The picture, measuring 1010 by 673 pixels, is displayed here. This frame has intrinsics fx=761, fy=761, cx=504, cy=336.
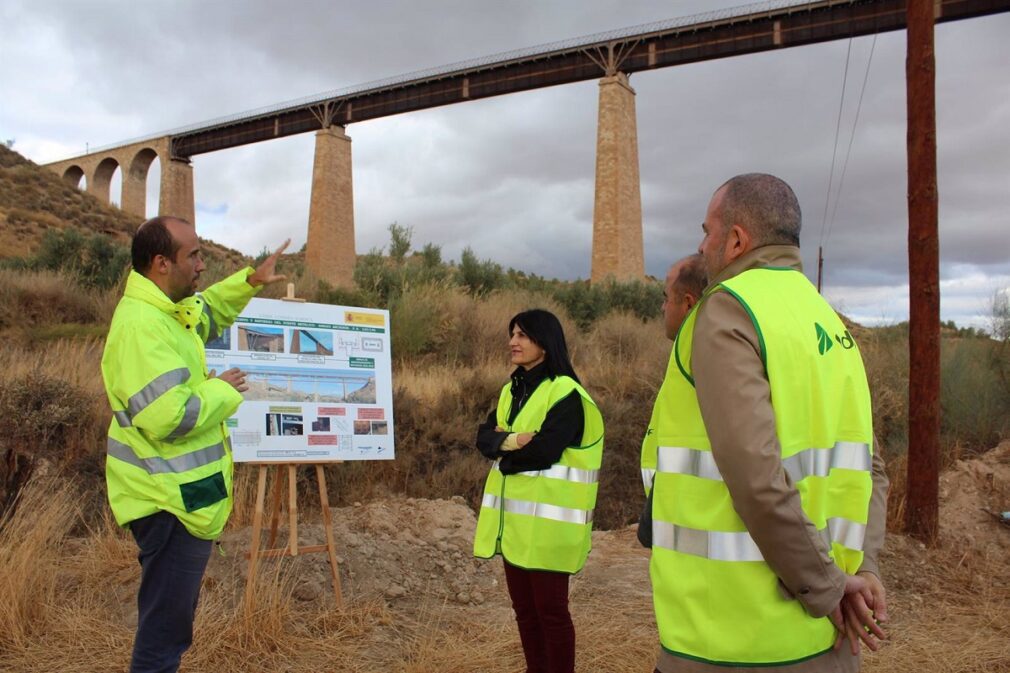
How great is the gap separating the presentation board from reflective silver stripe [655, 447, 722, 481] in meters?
3.59

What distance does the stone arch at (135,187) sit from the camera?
40.2 meters

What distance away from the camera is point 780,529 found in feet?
5.87

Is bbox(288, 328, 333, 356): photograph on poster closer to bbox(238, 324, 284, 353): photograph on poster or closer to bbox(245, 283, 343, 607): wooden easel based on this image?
bbox(238, 324, 284, 353): photograph on poster

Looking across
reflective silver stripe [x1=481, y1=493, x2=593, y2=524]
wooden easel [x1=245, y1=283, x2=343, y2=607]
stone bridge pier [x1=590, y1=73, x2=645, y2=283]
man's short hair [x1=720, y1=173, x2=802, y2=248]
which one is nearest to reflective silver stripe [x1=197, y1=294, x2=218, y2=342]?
wooden easel [x1=245, y1=283, x2=343, y2=607]

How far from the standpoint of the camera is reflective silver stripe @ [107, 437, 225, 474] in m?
2.96

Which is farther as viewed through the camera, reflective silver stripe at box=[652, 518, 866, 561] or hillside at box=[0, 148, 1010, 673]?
hillside at box=[0, 148, 1010, 673]

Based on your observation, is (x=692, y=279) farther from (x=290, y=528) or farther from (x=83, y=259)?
(x=83, y=259)

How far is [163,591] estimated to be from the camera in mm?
2971

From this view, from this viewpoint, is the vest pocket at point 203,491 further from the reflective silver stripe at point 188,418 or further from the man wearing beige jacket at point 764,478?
the man wearing beige jacket at point 764,478

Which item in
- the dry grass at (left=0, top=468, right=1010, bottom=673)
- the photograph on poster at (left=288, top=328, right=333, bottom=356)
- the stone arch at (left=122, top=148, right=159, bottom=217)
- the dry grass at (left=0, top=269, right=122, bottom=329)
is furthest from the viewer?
the stone arch at (left=122, top=148, right=159, bottom=217)

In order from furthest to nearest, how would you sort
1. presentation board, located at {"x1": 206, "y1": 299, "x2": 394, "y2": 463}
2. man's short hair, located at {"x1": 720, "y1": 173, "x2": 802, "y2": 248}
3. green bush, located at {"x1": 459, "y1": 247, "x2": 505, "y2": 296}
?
green bush, located at {"x1": 459, "y1": 247, "x2": 505, "y2": 296}, presentation board, located at {"x1": 206, "y1": 299, "x2": 394, "y2": 463}, man's short hair, located at {"x1": 720, "y1": 173, "x2": 802, "y2": 248}

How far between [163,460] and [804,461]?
92.3 inches

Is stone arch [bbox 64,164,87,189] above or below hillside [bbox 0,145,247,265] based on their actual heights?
above

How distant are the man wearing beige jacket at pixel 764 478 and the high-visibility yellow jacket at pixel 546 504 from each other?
175cm
